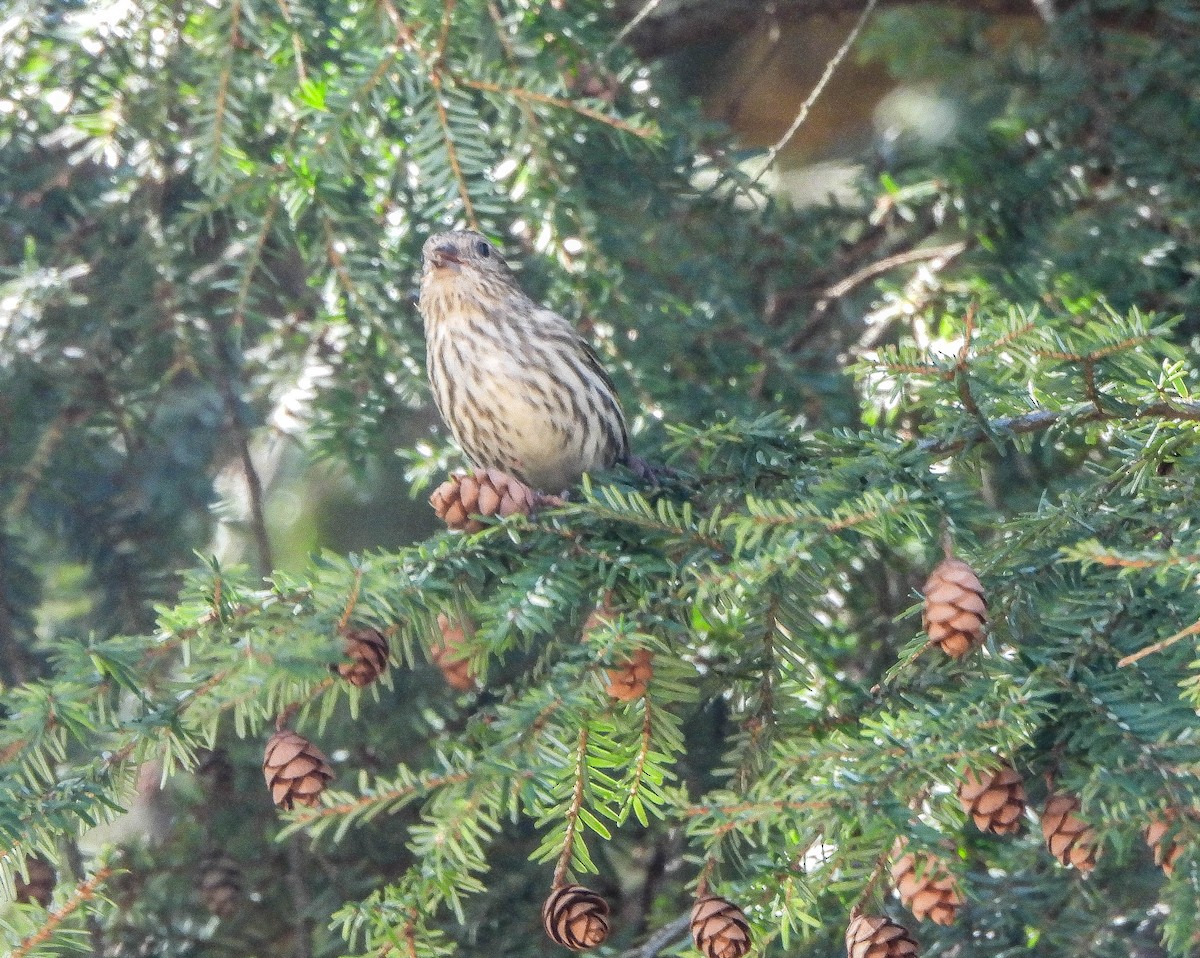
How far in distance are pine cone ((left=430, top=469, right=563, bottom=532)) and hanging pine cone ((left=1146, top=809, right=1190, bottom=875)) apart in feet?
3.14

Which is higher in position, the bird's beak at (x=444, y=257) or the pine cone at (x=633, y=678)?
the bird's beak at (x=444, y=257)

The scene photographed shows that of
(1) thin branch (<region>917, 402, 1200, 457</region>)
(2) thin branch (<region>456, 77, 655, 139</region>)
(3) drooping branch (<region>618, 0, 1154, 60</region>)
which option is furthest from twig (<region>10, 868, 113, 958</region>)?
(3) drooping branch (<region>618, 0, 1154, 60</region>)

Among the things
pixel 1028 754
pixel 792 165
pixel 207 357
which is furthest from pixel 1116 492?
pixel 792 165

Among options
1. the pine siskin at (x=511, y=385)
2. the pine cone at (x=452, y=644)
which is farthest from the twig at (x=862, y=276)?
the pine cone at (x=452, y=644)

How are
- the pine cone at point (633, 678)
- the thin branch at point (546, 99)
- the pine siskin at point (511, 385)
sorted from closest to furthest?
the pine cone at point (633, 678) < the thin branch at point (546, 99) < the pine siskin at point (511, 385)

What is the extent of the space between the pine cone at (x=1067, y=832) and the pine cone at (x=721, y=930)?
359 millimetres

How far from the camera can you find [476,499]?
2.12 m

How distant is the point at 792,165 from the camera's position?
5363mm

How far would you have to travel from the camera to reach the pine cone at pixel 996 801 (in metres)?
1.56

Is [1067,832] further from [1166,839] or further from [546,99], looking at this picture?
[546,99]

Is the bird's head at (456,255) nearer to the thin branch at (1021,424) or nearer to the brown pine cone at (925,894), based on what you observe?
the thin branch at (1021,424)

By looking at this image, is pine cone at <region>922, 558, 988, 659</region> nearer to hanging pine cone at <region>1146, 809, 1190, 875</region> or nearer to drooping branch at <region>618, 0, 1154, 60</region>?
hanging pine cone at <region>1146, 809, 1190, 875</region>

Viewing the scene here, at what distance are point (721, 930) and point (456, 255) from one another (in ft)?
5.74

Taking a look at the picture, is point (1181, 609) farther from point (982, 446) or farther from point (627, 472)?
point (627, 472)
